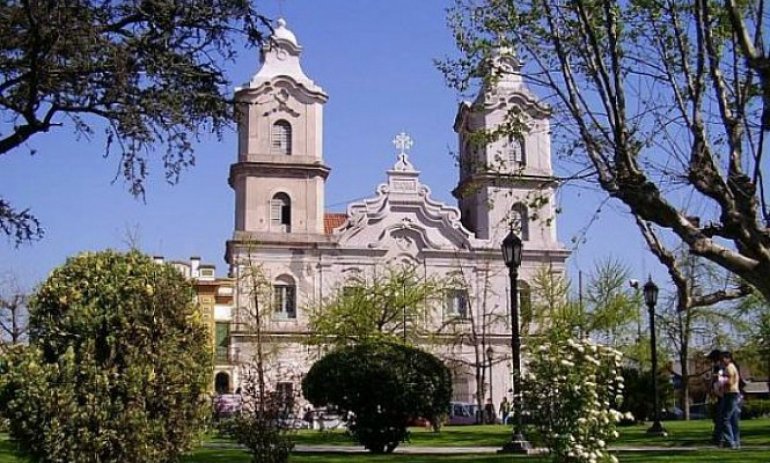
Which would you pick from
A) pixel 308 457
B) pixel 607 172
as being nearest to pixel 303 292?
pixel 308 457

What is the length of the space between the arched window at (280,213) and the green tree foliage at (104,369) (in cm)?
4264

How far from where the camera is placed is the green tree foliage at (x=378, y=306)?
45.0m

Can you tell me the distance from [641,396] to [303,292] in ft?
89.9

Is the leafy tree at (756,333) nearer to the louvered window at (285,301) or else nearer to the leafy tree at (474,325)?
the leafy tree at (474,325)

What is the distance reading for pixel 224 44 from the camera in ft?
47.6

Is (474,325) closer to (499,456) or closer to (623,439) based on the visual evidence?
(623,439)

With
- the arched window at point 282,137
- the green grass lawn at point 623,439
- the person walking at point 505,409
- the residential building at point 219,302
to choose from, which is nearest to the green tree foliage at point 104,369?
the person walking at point 505,409

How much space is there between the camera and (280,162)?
53.3m

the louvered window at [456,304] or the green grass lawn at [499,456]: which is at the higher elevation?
the louvered window at [456,304]

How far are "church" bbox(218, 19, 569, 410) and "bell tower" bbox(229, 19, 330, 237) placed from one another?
53 mm

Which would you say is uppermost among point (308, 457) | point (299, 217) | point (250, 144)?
point (250, 144)

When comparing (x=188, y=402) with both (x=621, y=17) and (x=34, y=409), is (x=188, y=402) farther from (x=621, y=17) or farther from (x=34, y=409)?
(x=621, y=17)

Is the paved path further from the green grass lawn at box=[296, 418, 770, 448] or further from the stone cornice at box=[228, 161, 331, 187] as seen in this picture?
the stone cornice at box=[228, 161, 331, 187]

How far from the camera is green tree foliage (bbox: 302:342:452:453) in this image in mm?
16922
